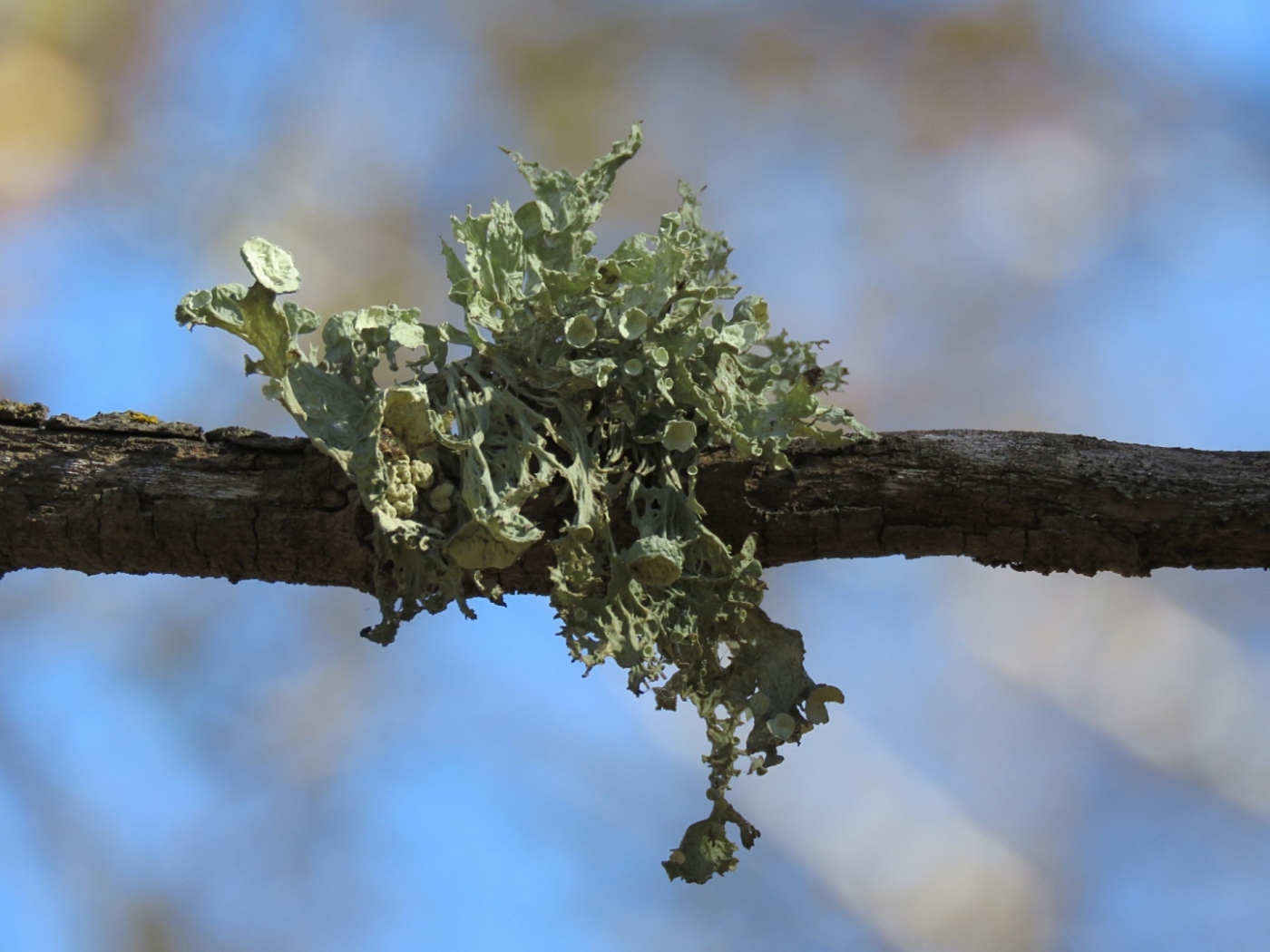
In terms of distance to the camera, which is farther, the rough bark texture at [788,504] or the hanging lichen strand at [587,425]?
the rough bark texture at [788,504]

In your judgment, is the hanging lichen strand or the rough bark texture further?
the rough bark texture

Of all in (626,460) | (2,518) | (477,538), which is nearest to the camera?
(477,538)

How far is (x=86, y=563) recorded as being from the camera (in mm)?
2092

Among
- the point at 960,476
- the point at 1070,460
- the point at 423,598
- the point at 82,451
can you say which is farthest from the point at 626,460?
the point at 82,451

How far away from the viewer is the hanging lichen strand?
1819 mm

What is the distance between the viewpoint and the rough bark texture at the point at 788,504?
196 centimetres

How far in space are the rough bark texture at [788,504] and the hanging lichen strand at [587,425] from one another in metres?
0.08

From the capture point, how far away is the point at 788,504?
78.7 inches

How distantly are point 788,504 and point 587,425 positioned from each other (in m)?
0.30

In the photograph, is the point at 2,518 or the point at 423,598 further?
the point at 2,518

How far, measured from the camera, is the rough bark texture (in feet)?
6.42

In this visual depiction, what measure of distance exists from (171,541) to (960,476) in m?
1.09

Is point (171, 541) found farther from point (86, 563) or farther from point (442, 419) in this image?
point (442, 419)

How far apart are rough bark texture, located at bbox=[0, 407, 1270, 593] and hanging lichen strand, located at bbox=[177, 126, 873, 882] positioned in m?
0.08
